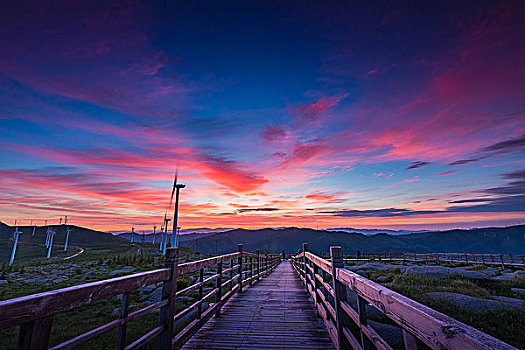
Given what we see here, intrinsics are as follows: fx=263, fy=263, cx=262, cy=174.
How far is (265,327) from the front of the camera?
5.75 meters

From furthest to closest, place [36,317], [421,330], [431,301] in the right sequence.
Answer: [431,301], [36,317], [421,330]

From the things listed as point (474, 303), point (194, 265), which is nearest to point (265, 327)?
point (194, 265)

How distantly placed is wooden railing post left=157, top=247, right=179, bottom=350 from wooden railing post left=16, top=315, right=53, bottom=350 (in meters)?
2.16

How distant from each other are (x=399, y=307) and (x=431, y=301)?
27.9 ft

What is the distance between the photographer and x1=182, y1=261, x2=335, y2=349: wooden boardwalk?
4832 millimetres

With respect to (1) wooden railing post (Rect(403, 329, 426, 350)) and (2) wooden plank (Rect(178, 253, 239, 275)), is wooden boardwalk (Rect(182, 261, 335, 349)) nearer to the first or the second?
(2) wooden plank (Rect(178, 253, 239, 275))

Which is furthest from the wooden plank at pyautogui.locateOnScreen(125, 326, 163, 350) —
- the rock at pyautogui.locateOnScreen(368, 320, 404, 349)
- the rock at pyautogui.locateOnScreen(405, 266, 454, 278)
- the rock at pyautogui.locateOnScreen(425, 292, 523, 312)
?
the rock at pyautogui.locateOnScreen(405, 266, 454, 278)

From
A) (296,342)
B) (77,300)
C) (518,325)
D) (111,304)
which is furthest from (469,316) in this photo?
(111,304)

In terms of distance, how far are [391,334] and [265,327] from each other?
307 centimetres

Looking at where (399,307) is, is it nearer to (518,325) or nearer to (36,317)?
(36,317)

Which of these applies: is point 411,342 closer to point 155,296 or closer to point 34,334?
point 34,334

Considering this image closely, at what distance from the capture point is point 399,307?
6.77 feet

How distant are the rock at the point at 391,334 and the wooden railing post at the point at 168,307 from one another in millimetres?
4800

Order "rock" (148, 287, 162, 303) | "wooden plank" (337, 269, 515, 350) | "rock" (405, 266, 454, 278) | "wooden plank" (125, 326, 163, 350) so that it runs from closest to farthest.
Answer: "wooden plank" (337, 269, 515, 350), "wooden plank" (125, 326, 163, 350), "rock" (148, 287, 162, 303), "rock" (405, 266, 454, 278)
